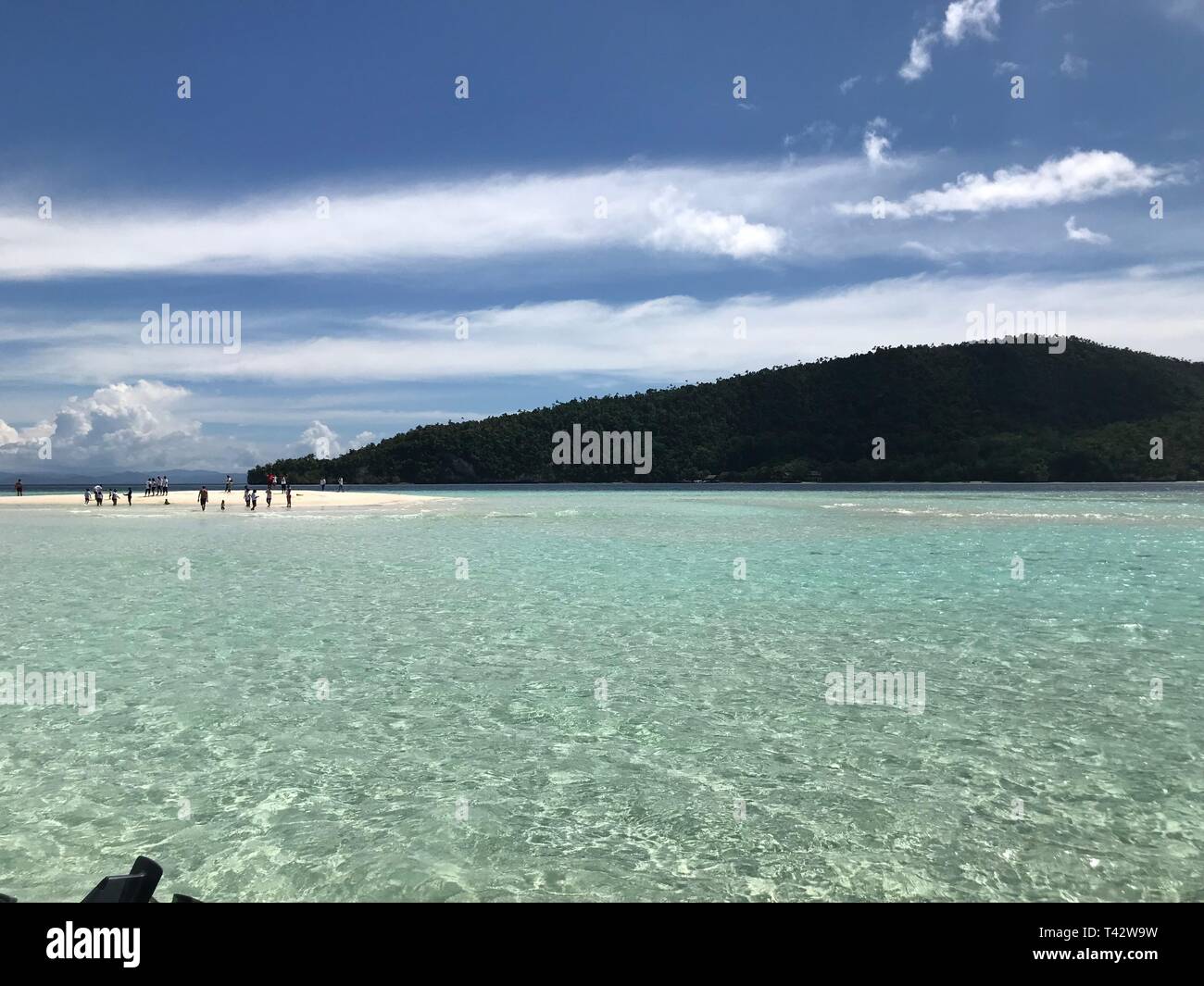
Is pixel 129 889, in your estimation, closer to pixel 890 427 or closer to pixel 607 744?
pixel 607 744

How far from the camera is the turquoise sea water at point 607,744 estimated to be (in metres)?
5.52

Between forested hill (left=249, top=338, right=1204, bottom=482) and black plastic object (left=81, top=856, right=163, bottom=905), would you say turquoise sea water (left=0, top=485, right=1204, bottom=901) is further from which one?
forested hill (left=249, top=338, right=1204, bottom=482)

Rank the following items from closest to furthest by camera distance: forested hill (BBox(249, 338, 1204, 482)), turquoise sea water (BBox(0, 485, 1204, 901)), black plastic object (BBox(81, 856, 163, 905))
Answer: black plastic object (BBox(81, 856, 163, 905)), turquoise sea water (BBox(0, 485, 1204, 901)), forested hill (BBox(249, 338, 1204, 482))

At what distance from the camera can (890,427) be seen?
139 metres

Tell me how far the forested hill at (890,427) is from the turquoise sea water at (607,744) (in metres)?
115

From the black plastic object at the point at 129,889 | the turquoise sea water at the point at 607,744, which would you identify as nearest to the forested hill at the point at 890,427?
the turquoise sea water at the point at 607,744

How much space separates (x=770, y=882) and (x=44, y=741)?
7.35 m

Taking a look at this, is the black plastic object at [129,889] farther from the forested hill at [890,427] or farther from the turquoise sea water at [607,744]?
the forested hill at [890,427]

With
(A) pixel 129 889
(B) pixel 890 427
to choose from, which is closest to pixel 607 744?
(A) pixel 129 889

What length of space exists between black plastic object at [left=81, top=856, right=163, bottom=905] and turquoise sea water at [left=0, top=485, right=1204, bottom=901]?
1.96m

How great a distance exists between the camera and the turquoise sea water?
5520 mm

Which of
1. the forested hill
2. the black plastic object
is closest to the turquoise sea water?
the black plastic object
